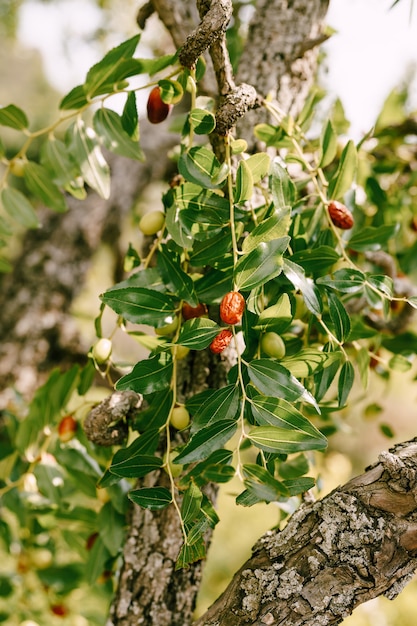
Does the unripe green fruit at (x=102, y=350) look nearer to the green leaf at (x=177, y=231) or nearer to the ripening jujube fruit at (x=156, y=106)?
the green leaf at (x=177, y=231)

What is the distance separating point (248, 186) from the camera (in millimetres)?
484

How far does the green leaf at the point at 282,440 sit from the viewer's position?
1.37ft

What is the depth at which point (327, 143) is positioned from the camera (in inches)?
24.5

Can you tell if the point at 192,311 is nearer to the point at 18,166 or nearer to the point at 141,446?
the point at 141,446

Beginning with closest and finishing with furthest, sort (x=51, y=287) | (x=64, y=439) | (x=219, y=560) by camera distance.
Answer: (x=64, y=439) < (x=51, y=287) < (x=219, y=560)

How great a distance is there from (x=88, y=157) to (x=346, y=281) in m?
0.34

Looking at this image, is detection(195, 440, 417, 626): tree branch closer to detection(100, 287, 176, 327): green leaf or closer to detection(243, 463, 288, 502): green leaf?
detection(243, 463, 288, 502): green leaf

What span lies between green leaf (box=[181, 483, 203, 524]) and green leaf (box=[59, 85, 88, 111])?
0.45 metres

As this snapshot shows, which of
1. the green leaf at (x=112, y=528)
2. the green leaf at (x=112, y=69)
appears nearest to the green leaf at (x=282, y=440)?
the green leaf at (x=112, y=528)

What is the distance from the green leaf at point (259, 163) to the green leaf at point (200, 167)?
3cm

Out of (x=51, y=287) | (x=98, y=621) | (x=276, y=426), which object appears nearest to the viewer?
(x=276, y=426)

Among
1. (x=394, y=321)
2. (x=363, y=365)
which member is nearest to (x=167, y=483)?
(x=363, y=365)

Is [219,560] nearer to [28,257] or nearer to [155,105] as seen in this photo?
[28,257]

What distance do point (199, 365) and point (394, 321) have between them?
0.45m
